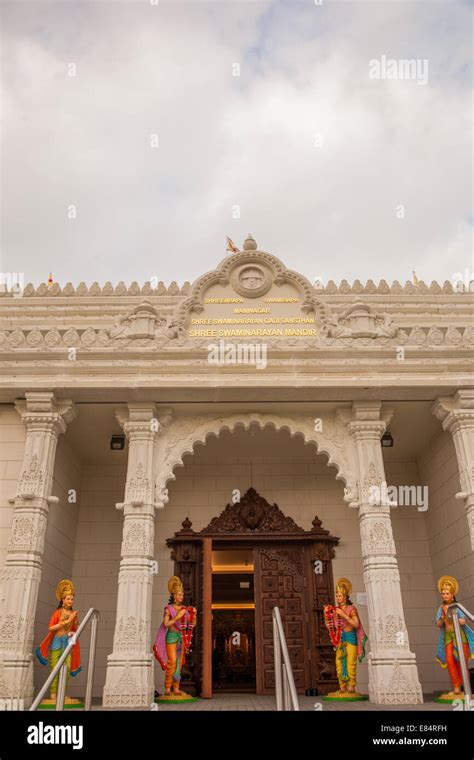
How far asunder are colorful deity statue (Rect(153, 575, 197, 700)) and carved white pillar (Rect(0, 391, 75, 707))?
1907 millimetres

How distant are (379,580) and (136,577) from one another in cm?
343

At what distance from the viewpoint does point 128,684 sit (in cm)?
780

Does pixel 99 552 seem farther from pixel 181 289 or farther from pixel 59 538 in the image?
pixel 181 289

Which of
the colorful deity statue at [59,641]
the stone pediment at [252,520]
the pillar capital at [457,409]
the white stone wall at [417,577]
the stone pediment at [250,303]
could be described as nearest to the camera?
the colorful deity statue at [59,641]

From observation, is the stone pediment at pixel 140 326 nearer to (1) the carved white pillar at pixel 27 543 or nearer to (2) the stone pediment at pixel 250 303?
(2) the stone pediment at pixel 250 303

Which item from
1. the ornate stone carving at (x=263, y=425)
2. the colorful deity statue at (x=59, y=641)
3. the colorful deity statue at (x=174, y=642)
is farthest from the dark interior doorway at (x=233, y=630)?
the colorful deity statue at (x=59, y=641)

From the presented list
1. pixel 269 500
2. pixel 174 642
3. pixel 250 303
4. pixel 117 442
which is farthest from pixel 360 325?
pixel 174 642

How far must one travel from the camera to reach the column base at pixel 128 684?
25.3 feet

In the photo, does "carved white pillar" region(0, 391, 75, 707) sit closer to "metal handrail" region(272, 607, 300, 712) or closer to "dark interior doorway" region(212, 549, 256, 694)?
"metal handrail" region(272, 607, 300, 712)

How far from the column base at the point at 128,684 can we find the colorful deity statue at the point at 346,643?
288 cm
